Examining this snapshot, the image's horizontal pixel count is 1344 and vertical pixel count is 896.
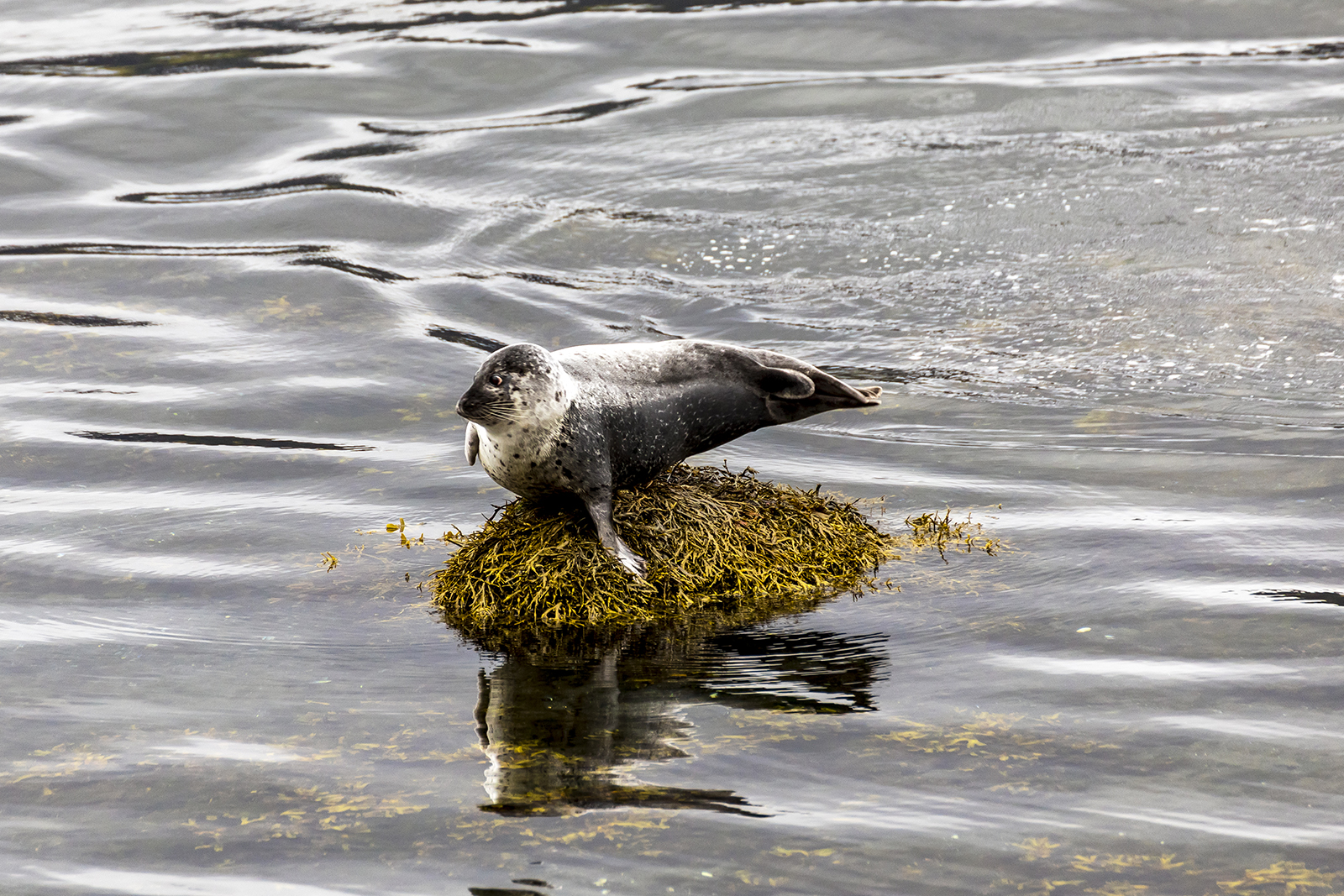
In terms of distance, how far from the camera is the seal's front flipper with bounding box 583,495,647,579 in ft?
20.2

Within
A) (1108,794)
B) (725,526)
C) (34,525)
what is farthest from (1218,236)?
(34,525)

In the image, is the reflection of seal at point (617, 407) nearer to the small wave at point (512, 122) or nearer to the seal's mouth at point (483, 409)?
the seal's mouth at point (483, 409)

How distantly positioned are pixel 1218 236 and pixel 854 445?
606 centimetres

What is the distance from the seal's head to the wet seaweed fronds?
2304 mm

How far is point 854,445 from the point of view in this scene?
941 centimetres

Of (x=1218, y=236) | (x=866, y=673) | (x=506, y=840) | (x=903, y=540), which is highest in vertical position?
(x=1218, y=236)

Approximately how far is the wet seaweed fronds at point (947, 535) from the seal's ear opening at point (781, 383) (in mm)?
1182

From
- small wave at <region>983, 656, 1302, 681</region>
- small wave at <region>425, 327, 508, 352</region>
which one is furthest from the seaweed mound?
small wave at <region>425, 327, 508, 352</region>

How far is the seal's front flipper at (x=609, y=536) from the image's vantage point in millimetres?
6160

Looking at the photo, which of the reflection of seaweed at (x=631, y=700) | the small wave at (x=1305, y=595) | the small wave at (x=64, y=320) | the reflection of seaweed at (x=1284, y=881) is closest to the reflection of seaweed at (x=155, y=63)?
the small wave at (x=64, y=320)

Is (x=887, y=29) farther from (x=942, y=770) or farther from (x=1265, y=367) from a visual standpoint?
(x=942, y=770)

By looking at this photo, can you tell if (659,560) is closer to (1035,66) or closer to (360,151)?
(360,151)

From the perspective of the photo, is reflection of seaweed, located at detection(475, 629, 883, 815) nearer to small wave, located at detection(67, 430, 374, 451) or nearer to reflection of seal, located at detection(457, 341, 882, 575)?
reflection of seal, located at detection(457, 341, 882, 575)

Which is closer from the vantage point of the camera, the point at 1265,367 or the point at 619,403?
the point at 619,403
